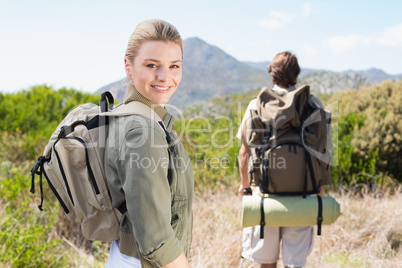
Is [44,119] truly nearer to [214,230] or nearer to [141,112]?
[214,230]

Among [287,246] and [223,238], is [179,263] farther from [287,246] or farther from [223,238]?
[223,238]

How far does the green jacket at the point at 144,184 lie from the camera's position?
1101 mm

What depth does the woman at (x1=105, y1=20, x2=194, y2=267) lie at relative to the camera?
3.63ft

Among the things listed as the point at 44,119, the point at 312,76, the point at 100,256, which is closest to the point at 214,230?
the point at 100,256

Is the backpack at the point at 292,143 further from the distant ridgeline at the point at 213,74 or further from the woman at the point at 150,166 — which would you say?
the distant ridgeline at the point at 213,74

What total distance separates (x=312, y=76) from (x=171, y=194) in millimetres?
41799

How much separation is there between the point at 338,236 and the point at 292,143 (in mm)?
1821

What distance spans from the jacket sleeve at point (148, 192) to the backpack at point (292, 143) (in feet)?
4.60

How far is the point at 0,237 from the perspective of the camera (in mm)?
3191

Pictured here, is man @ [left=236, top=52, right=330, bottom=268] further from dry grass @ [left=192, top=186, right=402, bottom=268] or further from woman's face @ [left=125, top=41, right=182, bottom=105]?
woman's face @ [left=125, top=41, right=182, bottom=105]

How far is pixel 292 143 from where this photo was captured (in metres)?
2.41

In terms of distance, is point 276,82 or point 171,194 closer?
point 171,194

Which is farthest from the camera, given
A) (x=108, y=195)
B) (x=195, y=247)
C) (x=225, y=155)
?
(x=225, y=155)

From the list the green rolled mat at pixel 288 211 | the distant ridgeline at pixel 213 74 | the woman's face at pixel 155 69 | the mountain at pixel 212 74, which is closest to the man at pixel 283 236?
the green rolled mat at pixel 288 211
